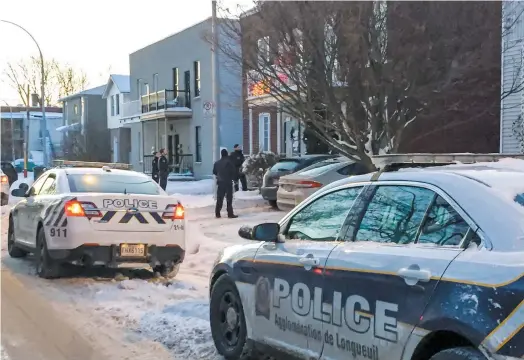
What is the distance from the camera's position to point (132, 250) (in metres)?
9.29

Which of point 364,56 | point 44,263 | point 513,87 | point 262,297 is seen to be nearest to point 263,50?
point 364,56

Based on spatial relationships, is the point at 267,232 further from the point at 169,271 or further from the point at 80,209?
the point at 169,271

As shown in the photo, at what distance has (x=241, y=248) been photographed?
5.92 meters

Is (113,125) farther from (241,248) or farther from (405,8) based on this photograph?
(241,248)

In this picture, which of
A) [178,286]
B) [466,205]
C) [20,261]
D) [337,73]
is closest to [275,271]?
[466,205]

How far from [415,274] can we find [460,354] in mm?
502

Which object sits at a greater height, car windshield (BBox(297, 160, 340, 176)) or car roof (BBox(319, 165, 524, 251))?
car roof (BBox(319, 165, 524, 251))

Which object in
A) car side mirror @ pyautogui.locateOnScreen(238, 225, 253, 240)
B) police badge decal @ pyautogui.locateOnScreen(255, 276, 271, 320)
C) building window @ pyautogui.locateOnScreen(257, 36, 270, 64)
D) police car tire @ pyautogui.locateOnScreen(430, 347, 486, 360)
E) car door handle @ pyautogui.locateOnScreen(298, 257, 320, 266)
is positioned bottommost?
police badge decal @ pyautogui.locateOnScreen(255, 276, 271, 320)

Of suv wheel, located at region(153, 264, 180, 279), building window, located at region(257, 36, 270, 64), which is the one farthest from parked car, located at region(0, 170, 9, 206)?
suv wheel, located at region(153, 264, 180, 279)

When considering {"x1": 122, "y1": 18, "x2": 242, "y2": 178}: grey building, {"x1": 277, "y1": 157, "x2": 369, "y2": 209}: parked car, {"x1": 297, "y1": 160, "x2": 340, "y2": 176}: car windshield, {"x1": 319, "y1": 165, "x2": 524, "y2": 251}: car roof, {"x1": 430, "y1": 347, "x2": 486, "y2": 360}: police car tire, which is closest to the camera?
{"x1": 430, "y1": 347, "x2": 486, "y2": 360}: police car tire

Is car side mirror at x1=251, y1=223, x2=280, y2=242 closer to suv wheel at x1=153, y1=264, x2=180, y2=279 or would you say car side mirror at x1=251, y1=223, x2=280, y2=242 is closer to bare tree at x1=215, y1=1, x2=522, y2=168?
suv wheel at x1=153, y1=264, x2=180, y2=279

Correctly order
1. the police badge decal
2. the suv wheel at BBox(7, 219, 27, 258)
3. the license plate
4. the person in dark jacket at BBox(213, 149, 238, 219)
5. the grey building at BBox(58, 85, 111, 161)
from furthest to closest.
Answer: the grey building at BBox(58, 85, 111, 161)
the person in dark jacket at BBox(213, 149, 238, 219)
the suv wheel at BBox(7, 219, 27, 258)
the license plate
the police badge decal

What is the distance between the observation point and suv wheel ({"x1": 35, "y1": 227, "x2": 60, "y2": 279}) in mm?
9453

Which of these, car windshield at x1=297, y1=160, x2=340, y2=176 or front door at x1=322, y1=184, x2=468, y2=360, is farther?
car windshield at x1=297, y1=160, x2=340, y2=176
